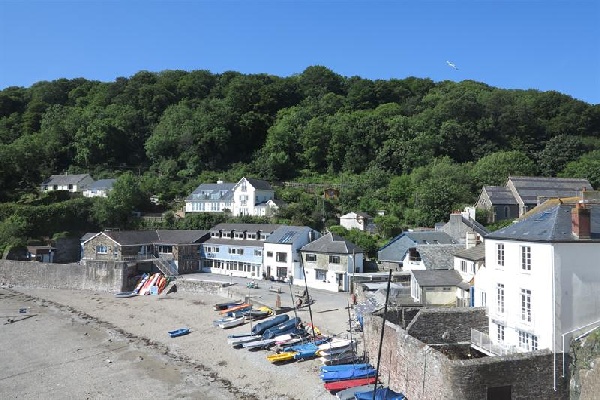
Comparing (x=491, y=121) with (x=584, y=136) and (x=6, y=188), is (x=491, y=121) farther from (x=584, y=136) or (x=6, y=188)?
(x=6, y=188)

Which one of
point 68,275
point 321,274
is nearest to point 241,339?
point 321,274

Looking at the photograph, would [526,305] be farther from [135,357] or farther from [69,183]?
[69,183]

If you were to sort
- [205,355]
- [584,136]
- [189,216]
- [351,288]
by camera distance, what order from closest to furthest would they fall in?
[205,355]
[351,288]
[189,216]
[584,136]

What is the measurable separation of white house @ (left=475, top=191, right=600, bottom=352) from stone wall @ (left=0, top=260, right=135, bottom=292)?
30613 mm

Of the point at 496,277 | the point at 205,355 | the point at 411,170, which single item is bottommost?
the point at 205,355

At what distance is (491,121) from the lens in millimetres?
62438

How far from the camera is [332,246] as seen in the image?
3541cm

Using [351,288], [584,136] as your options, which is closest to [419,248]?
[351,288]

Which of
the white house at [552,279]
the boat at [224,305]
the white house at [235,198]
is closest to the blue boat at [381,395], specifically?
the white house at [552,279]

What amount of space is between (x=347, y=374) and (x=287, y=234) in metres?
20.8

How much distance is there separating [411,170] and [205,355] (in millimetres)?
38092

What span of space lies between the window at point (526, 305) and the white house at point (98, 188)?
49.9 m

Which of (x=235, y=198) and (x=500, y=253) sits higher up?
(x=235, y=198)

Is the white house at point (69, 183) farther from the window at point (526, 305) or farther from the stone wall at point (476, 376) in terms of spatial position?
the window at point (526, 305)
